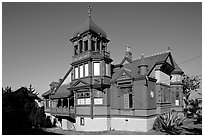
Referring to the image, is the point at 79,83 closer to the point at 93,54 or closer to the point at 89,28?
the point at 93,54

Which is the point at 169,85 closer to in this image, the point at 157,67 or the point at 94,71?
the point at 157,67

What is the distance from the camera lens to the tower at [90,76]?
2142 centimetres

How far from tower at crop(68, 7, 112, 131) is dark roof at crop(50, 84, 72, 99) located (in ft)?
6.03

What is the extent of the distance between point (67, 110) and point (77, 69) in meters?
5.42

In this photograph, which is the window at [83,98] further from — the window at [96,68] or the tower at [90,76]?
the window at [96,68]

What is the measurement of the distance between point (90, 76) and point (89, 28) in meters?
5.71

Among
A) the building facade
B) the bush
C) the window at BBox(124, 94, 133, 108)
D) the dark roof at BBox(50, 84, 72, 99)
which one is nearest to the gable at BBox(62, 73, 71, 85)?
the dark roof at BBox(50, 84, 72, 99)

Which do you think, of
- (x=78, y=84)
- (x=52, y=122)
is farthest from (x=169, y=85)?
(x=52, y=122)

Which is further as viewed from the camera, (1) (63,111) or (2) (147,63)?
(1) (63,111)

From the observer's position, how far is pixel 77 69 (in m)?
23.7

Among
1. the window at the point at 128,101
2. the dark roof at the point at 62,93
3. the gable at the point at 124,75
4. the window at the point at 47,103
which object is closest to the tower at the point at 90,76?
the gable at the point at 124,75

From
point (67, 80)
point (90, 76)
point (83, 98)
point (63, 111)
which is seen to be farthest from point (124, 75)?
point (67, 80)

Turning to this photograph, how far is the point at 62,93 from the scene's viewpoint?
2655 centimetres

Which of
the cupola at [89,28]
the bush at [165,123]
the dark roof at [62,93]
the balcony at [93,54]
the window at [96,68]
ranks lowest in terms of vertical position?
the bush at [165,123]
